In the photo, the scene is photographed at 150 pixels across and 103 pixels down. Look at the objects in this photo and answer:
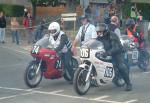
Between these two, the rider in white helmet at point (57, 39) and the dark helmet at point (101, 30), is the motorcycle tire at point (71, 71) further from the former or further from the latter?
the dark helmet at point (101, 30)

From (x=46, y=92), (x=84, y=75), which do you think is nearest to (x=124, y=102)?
(x=84, y=75)

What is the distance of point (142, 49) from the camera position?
54.3 ft

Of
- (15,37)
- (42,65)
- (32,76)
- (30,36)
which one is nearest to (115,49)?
(42,65)

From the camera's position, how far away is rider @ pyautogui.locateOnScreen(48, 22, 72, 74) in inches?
514

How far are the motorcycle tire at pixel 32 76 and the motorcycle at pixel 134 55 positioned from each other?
2786mm

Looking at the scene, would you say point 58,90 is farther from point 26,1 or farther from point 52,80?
point 26,1

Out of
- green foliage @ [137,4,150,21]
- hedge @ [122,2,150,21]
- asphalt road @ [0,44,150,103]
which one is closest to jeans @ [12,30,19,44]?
asphalt road @ [0,44,150,103]

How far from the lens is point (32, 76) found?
12.7 metres

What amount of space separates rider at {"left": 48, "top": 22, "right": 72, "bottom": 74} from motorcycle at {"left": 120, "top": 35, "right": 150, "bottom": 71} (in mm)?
1962

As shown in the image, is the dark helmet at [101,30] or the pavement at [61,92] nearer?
the pavement at [61,92]

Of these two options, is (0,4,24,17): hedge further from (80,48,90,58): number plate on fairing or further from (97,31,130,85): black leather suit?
(80,48,90,58): number plate on fairing

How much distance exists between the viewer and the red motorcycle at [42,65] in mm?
12656

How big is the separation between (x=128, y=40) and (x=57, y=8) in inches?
943

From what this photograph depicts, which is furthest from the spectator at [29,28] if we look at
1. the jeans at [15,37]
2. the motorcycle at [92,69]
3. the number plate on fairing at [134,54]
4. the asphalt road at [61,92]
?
the motorcycle at [92,69]
